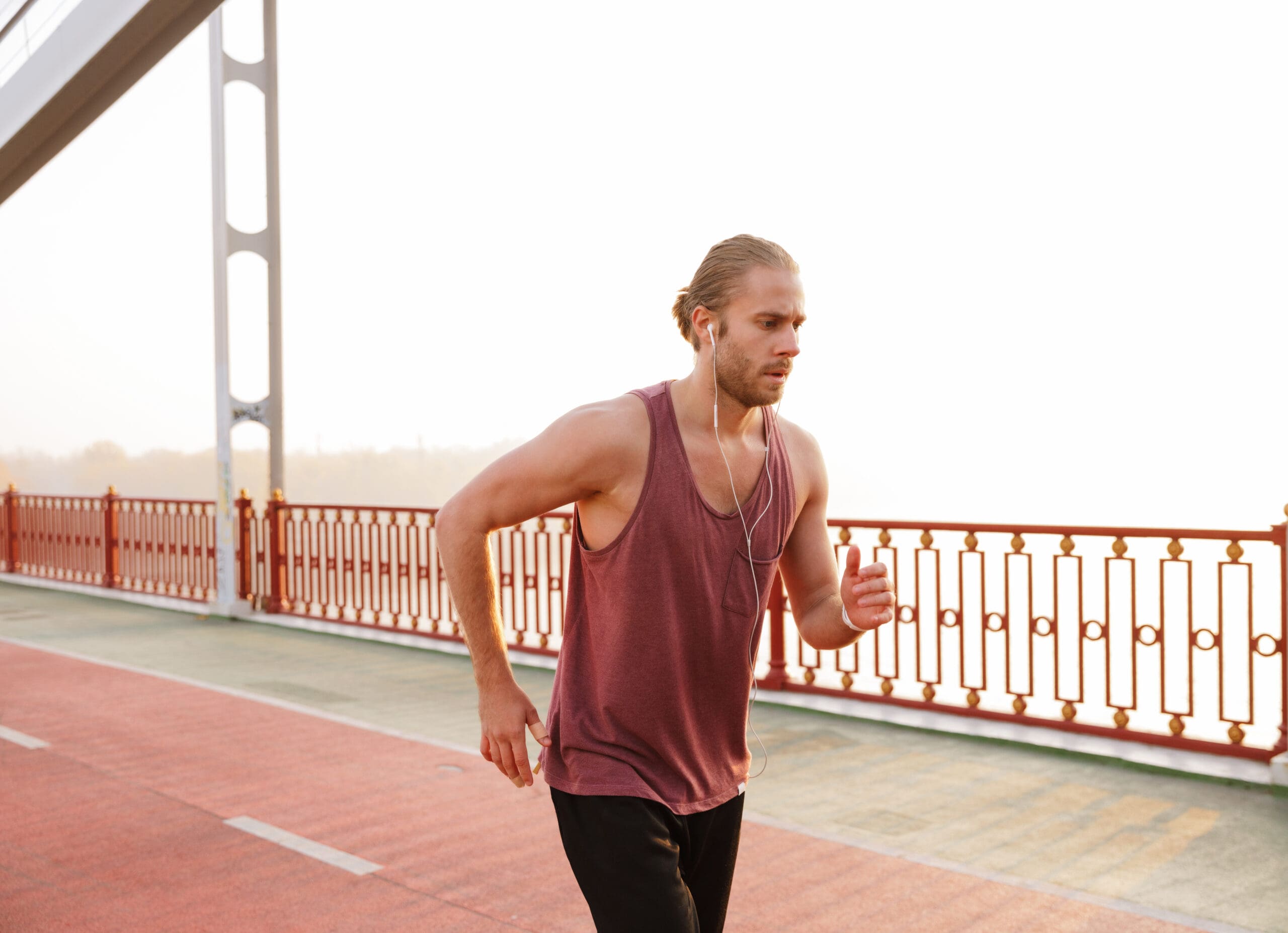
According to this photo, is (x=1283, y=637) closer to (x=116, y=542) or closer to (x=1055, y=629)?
(x=1055, y=629)

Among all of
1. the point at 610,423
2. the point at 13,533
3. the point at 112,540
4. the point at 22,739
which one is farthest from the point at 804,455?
the point at 13,533

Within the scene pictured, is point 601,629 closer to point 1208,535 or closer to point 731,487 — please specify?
point 731,487

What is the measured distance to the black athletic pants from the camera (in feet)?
6.79

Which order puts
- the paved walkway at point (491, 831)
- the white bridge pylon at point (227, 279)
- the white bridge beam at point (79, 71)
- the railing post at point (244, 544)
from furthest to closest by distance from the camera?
the railing post at point (244, 544) → the white bridge pylon at point (227, 279) → the white bridge beam at point (79, 71) → the paved walkway at point (491, 831)

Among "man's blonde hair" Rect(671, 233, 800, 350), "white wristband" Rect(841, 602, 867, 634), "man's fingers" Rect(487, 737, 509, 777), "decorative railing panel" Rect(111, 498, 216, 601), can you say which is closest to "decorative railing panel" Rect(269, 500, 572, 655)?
"decorative railing panel" Rect(111, 498, 216, 601)

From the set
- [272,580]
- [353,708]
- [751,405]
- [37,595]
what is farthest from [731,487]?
[37,595]

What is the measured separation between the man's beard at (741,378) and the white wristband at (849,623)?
46 cm

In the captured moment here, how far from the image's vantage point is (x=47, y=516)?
1569 centimetres

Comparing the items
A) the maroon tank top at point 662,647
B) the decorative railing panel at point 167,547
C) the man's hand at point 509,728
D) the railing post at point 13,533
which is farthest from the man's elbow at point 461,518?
the railing post at point 13,533

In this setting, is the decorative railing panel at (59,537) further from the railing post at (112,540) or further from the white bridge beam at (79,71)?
the white bridge beam at (79,71)

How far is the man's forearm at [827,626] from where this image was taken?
247 cm

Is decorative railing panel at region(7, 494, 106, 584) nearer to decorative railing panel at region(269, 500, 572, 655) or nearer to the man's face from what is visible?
decorative railing panel at region(269, 500, 572, 655)

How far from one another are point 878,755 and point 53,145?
5.00 metres

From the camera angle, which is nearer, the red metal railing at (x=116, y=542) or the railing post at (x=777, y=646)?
the railing post at (x=777, y=646)
